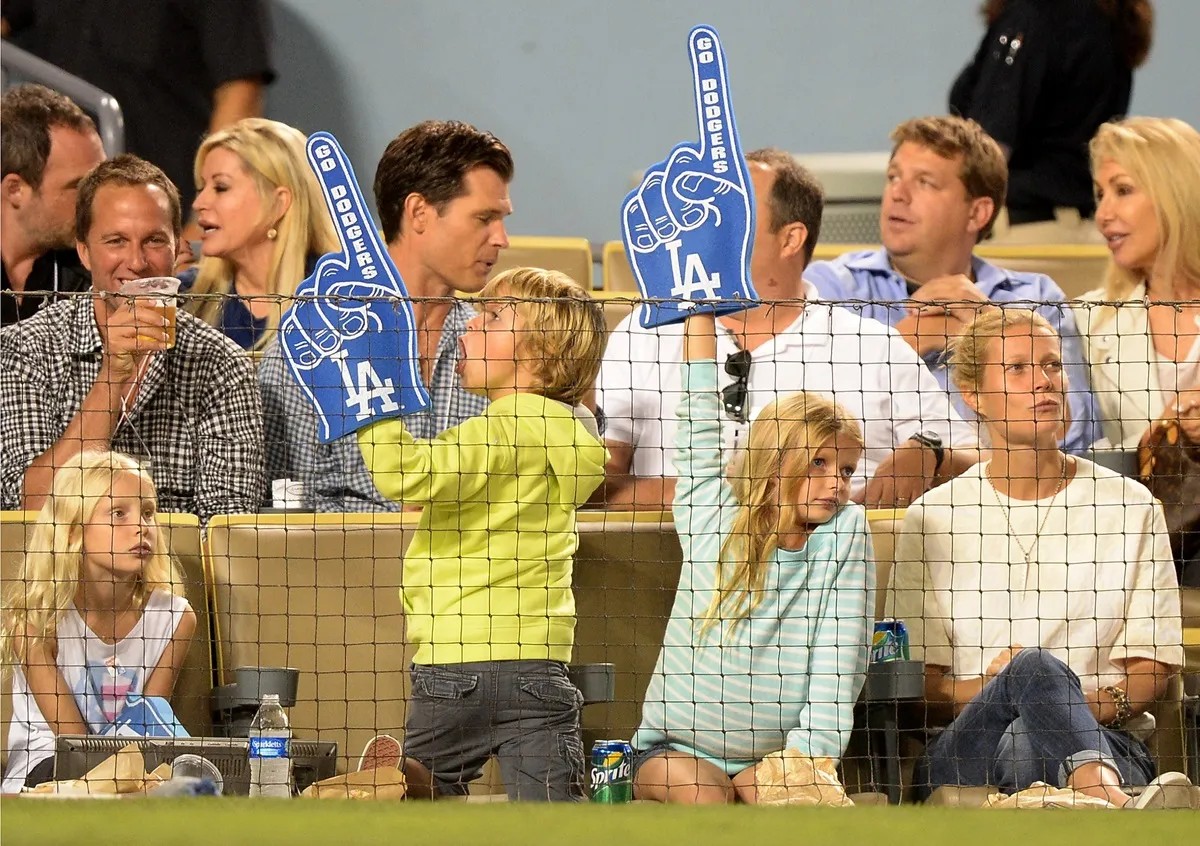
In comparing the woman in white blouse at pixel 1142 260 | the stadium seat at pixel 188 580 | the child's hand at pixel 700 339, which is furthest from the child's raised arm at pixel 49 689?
the woman in white blouse at pixel 1142 260

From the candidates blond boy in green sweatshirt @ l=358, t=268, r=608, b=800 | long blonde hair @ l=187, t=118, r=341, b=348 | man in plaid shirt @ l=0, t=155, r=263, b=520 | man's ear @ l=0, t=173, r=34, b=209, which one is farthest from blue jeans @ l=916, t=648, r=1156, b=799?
man's ear @ l=0, t=173, r=34, b=209

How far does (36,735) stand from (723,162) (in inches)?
54.7

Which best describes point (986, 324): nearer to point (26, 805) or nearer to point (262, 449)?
point (262, 449)

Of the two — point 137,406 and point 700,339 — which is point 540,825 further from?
point 137,406

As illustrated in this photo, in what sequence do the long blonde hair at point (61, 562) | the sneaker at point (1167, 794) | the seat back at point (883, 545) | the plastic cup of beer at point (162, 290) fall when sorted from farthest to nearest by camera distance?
the seat back at point (883, 545) < the plastic cup of beer at point (162, 290) < the long blonde hair at point (61, 562) < the sneaker at point (1167, 794)

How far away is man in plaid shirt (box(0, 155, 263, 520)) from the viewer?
10.1 feet

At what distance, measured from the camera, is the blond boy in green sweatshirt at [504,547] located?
2.57 meters

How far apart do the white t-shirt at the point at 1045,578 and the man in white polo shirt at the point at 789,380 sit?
0.84ft

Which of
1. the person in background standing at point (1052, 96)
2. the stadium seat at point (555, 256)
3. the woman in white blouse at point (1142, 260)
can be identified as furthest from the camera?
the person in background standing at point (1052, 96)

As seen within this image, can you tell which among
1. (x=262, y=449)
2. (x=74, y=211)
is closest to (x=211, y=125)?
(x=74, y=211)

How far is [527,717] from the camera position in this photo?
2572 millimetres

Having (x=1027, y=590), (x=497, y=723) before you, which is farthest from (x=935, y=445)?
(x=497, y=723)

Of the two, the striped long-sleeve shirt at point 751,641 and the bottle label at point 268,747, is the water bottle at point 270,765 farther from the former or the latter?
the striped long-sleeve shirt at point 751,641

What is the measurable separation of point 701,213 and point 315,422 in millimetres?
1051
